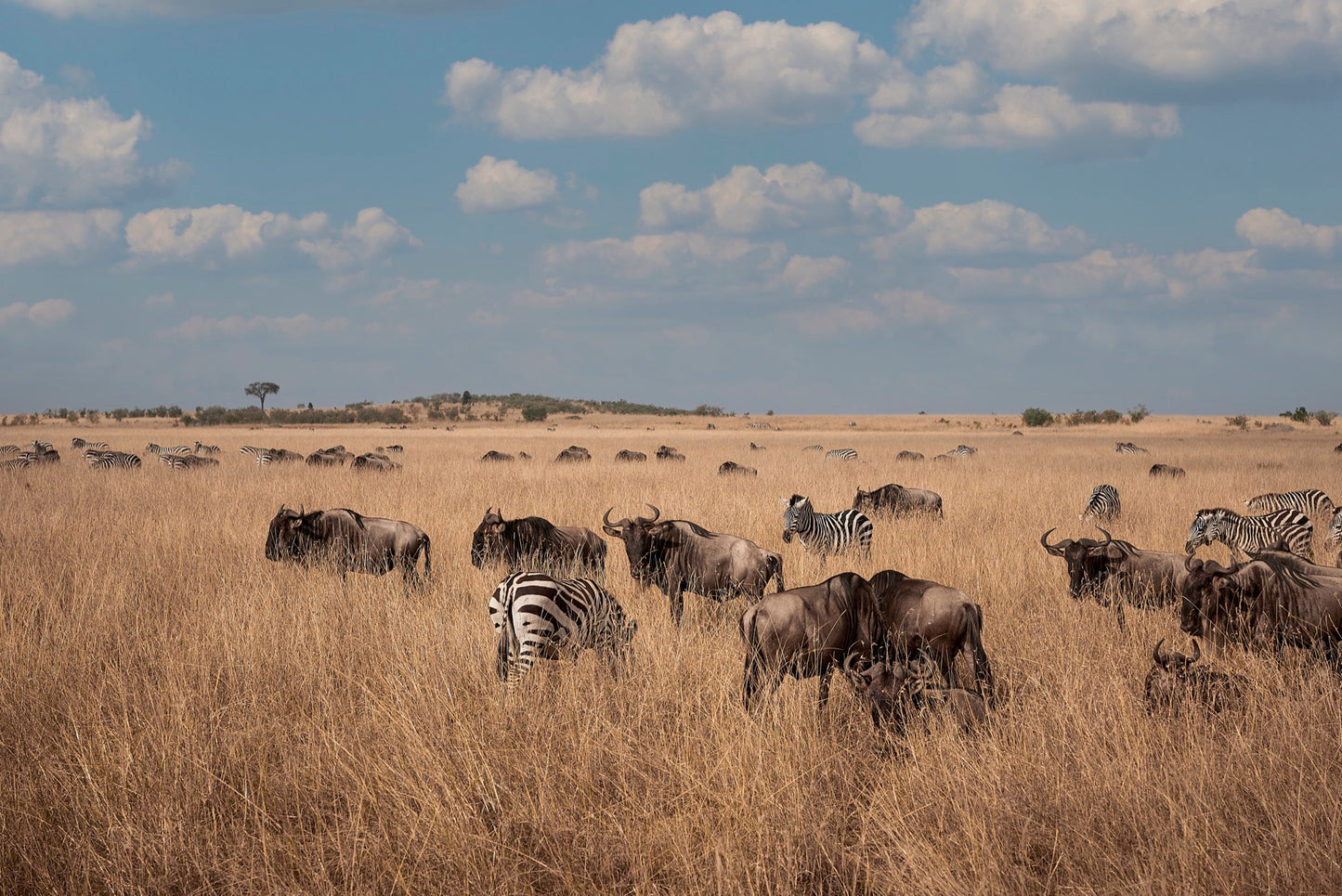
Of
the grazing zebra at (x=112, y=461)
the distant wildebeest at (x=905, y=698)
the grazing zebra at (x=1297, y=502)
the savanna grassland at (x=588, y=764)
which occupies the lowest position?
the savanna grassland at (x=588, y=764)

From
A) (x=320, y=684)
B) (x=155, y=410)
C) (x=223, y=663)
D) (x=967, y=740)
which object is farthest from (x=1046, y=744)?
(x=155, y=410)

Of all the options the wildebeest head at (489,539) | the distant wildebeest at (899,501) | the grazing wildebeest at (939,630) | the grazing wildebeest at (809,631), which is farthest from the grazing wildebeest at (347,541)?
the distant wildebeest at (899,501)

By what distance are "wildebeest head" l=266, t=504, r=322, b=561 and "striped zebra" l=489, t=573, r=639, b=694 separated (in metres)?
4.92

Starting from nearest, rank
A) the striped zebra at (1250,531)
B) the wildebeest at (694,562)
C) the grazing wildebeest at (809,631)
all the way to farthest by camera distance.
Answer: the grazing wildebeest at (809,631) < the wildebeest at (694,562) < the striped zebra at (1250,531)

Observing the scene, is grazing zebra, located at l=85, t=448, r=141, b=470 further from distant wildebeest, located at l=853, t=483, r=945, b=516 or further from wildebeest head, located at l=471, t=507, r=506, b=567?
distant wildebeest, located at l=853, t=483, r=945, b=516

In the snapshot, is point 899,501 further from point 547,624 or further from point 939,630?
point 547,624

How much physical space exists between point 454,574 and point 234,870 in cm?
683

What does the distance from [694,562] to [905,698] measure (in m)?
3.53

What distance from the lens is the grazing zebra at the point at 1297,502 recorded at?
53.0 feet

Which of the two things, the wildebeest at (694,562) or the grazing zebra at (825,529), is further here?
the grazing zebra at (825,529)

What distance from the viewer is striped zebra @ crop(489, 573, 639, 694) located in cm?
601

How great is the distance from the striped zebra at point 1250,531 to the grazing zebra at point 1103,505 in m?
2.48

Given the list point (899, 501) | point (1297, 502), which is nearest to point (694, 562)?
point (899, 501)

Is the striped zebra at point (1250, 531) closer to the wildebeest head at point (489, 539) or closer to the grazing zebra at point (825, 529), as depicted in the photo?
the grazing zebra at point (825, 529)
